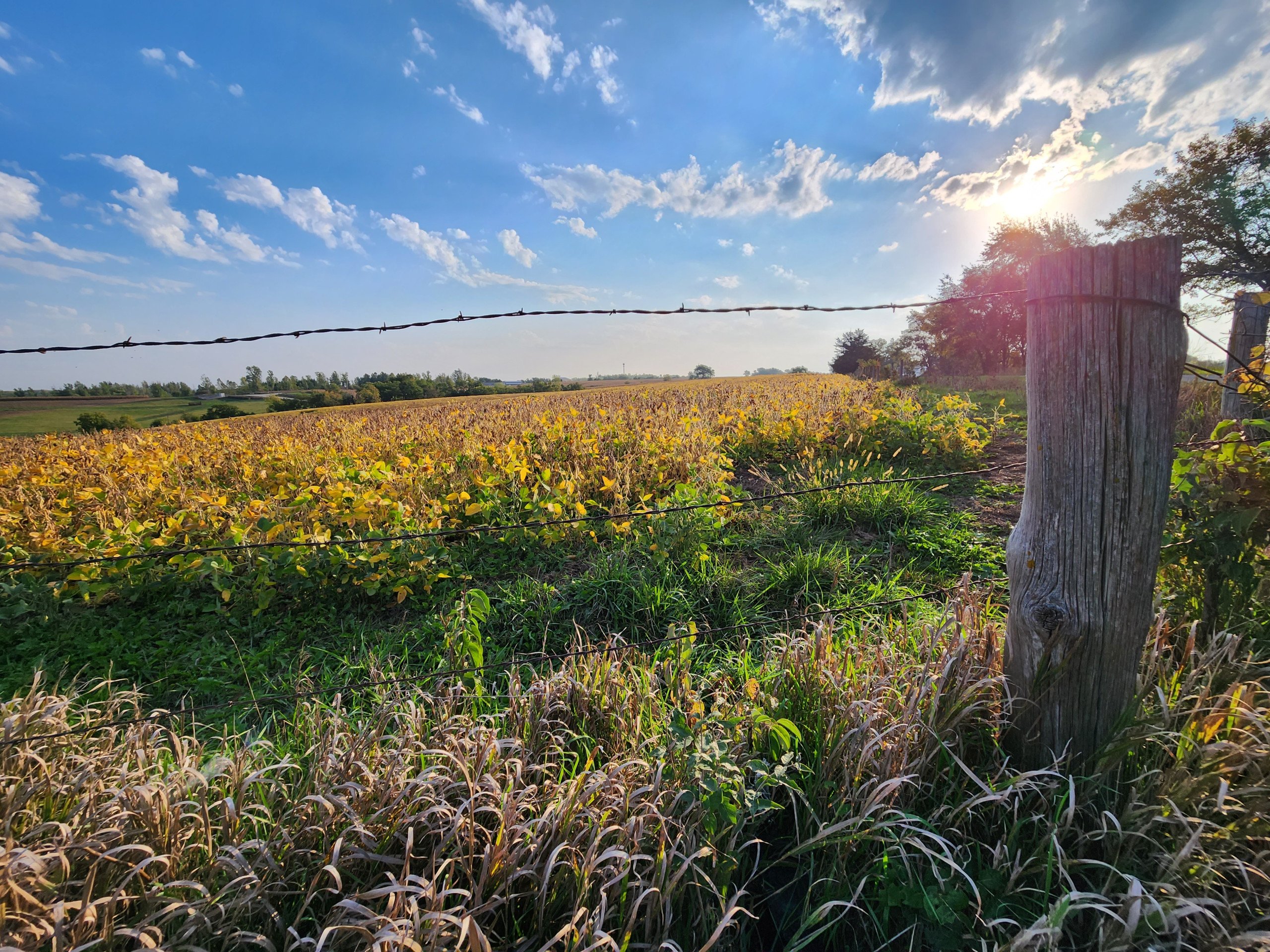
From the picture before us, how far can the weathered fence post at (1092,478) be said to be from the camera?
1622 mm

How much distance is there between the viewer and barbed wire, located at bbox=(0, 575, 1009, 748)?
83.3 inches

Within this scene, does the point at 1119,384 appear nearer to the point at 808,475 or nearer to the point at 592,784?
the point at 592,784

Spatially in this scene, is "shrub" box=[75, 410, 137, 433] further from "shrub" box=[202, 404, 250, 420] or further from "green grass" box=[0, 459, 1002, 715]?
"green grass" box=[0, 459, 1002, 715]

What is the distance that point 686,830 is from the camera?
1.59 metres

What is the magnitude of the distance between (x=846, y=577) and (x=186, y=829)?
388 centimetres

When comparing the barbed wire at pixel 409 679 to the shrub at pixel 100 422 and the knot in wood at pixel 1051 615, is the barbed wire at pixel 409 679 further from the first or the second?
the shrub at pixel 100 422

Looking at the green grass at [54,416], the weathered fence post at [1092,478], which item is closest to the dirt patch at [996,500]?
the weathered fence post at [1092,478]

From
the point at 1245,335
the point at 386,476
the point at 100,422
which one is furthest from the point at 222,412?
the point at 1245,335

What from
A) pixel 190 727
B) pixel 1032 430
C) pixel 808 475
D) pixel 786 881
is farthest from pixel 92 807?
pixel 808 475

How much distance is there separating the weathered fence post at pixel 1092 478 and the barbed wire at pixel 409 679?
0.77 m

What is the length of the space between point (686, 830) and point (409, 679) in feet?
5.77

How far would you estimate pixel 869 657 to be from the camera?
247 centimetres

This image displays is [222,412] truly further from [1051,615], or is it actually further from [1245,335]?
[1245,335]

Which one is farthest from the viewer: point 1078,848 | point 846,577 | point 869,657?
point 846,577
